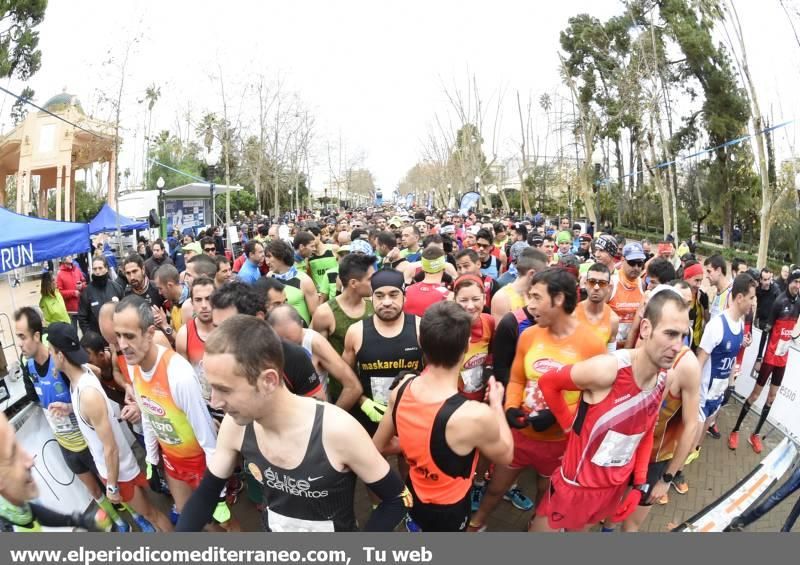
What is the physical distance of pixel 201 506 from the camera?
200 centimetres

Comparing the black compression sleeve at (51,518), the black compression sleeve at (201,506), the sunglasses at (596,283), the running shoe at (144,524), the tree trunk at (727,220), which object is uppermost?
the tree trunk at (727,220)

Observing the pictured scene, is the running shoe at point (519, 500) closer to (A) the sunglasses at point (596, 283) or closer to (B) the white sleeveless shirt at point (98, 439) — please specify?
(A) the sunglasses at point (596, 283)

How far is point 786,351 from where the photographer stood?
5422mm

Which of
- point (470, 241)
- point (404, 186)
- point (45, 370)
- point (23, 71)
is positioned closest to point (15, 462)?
point (45, 370)

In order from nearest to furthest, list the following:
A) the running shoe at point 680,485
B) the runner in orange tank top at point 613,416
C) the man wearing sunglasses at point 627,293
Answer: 1. the runner in orange tank top at point 613,416
2. the running shoe at point 680,485
3. the man wearing sunglasses at point 627,293

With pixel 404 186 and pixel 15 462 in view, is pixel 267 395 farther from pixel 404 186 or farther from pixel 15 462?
pixel 404 186

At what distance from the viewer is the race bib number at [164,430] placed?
3.04 metres

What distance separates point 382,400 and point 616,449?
1511 millimetres

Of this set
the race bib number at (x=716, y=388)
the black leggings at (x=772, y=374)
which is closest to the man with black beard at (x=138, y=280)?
the race bib number at (x=716, y=388)

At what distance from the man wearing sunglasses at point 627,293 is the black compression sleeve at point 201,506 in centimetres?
430

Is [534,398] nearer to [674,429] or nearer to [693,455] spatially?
[674,429]

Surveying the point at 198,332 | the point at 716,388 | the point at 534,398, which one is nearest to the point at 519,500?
the point at 534,398

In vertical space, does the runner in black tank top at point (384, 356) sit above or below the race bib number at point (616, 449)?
above

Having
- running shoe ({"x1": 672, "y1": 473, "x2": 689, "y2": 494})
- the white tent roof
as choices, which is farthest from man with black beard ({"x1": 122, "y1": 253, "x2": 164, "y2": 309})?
the white tent roof
